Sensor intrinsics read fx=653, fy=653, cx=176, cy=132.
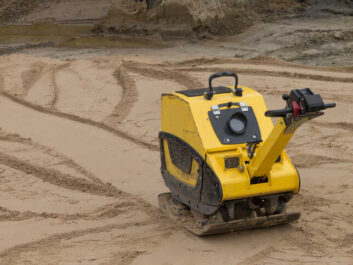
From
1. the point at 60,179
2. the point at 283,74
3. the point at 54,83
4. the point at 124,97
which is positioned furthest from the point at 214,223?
the point at 54,83

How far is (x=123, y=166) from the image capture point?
8.04m

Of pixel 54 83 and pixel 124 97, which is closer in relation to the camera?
pixel 124 97

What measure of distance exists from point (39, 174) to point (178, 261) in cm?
286

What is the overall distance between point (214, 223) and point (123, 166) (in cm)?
250

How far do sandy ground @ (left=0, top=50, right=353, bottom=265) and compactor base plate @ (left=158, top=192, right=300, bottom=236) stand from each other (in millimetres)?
93

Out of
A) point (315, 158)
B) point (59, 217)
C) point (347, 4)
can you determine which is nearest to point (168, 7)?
point (347, 4)

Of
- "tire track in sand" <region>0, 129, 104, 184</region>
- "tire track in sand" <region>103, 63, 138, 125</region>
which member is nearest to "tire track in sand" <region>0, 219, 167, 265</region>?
"tire track in sand" <region>0, 129, 104, 184</region>

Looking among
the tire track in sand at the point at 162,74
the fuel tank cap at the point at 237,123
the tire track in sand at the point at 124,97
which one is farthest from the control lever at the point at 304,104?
the tire track in sand at the point at 162,74

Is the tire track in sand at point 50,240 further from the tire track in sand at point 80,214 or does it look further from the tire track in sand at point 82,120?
the tire track in sand at point 82,120

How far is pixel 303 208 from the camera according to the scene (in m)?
6.57

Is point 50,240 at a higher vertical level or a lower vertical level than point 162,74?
lower

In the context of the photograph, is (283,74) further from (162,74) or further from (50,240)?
(50,240)

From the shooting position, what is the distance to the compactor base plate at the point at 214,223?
573 cm

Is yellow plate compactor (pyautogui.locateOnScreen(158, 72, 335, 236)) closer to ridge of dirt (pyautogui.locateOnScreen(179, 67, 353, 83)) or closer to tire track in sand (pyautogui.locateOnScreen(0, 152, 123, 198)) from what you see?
tire track in sand (pyautogui.locateOnScreen(0, 152, 123, 198))
